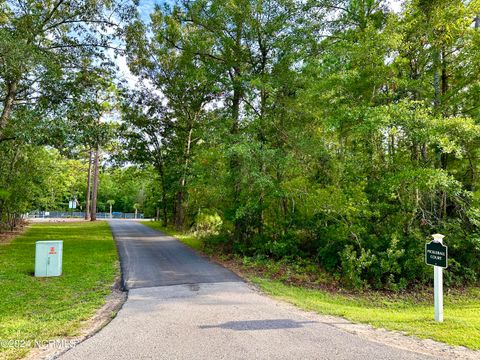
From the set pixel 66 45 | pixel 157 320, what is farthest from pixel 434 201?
pixel 66 45

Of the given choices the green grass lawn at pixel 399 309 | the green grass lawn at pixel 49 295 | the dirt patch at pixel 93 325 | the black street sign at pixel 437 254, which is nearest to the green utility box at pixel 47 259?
the green grass lawn at pixel 49 295

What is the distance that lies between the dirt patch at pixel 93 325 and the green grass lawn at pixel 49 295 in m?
0.11

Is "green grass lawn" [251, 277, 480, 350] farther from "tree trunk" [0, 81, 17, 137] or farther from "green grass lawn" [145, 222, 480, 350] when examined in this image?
"tree trunk" [0, 81, 17, 137]

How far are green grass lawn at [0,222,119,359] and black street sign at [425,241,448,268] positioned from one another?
514 cm

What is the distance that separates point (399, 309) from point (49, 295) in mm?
7031

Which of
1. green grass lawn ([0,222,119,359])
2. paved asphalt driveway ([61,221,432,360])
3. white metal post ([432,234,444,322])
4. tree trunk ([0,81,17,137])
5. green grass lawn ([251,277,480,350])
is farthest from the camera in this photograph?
tree trunk ([0,81,17,137])

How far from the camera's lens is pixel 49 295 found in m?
6.25

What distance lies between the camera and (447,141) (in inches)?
264

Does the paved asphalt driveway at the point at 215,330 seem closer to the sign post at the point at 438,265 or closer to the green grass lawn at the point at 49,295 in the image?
the green grass lawn at the point at 49,295

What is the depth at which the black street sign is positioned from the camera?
4.65 metres

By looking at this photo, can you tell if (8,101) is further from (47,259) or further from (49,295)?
(49,295)

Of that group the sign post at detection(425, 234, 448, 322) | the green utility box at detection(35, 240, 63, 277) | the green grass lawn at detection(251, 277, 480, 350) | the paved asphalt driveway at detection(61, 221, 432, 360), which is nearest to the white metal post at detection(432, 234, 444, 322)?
the sign post at detection(425, 234, 448, 322)

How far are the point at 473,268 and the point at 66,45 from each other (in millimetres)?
14799

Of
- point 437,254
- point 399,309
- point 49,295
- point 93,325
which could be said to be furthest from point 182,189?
point 437,254
